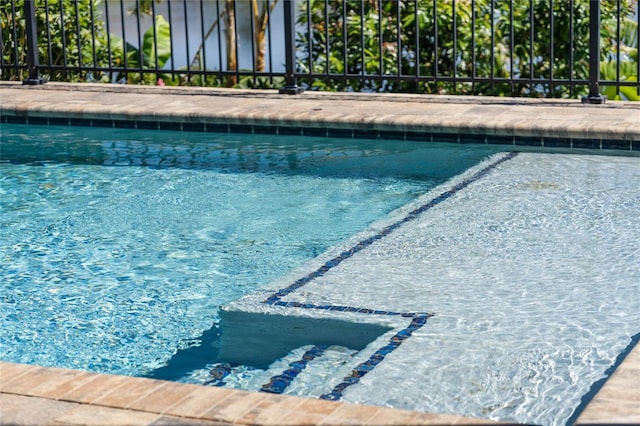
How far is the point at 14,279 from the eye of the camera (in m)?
5.56

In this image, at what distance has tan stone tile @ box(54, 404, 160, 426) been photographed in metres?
3.08

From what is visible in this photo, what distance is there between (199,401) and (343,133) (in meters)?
5.18

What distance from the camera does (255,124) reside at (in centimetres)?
846

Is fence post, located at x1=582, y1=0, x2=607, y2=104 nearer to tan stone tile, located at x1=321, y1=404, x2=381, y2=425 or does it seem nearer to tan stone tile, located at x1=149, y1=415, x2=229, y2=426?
tan stone tile, located at x1=321, y1=404, x2=381, y2=425

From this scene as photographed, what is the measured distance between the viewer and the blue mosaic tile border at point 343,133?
7564 mm

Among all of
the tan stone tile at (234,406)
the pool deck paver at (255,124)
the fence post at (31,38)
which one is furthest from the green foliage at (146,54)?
the tan stone tile at (234,406)

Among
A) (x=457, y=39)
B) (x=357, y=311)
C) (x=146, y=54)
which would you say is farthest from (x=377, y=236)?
(x=146, y=54)

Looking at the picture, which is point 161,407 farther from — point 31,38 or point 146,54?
point 146,54

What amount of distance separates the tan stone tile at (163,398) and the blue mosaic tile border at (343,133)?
188 inches

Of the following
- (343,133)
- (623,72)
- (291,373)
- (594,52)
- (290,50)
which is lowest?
(291,373)

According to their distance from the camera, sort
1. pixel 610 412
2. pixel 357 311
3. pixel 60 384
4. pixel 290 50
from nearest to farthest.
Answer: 1. pixel 610 412
2. pixel 60 384
3. pixel 357 311
4. pixel 290 50

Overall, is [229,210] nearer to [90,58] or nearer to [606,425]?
[606,425]

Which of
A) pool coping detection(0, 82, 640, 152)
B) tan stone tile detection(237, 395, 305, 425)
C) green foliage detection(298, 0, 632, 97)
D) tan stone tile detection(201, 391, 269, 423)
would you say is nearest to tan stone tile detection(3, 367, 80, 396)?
tan stone tile detection(201, 391, 269, 423)

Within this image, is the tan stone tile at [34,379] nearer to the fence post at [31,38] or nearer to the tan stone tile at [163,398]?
the tan stone tile at [163,398]
